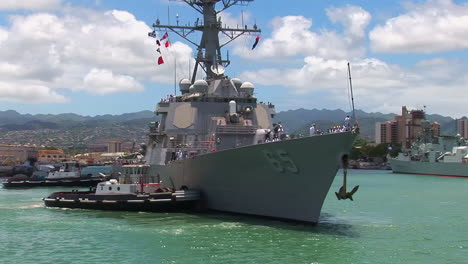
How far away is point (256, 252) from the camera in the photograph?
1611 cm

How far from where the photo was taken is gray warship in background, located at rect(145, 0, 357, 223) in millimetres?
19125

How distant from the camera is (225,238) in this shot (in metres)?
18.2

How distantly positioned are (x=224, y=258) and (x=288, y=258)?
1650 mm

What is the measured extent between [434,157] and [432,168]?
6.39 ft

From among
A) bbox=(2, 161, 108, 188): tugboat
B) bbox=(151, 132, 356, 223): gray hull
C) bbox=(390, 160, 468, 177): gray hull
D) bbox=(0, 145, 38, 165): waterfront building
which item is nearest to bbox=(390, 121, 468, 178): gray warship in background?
bbox=(390, 160, 468, 177): gray hull

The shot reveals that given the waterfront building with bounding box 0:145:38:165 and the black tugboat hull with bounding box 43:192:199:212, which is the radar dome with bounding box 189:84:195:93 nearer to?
the black tugboat hull with bounding box 43:192:199:212

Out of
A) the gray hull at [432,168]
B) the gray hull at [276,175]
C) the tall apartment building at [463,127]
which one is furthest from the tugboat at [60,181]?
the tall apartment building at [463,127]

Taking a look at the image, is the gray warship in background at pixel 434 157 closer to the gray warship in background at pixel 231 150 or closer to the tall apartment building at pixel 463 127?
the gray warship in background at pixel 231 150

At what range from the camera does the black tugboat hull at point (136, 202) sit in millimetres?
24172

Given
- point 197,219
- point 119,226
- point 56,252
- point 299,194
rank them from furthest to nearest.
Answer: point 197,219, point 119,226, point 299,194, point 56,252

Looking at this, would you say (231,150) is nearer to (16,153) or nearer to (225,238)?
(225,238)

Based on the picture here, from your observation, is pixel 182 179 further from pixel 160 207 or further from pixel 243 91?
pixel 243 91

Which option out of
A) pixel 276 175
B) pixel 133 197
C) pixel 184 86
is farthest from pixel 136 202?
pixel 184 86

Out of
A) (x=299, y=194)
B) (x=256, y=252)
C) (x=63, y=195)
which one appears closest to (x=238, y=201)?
(x=299, y=194)
